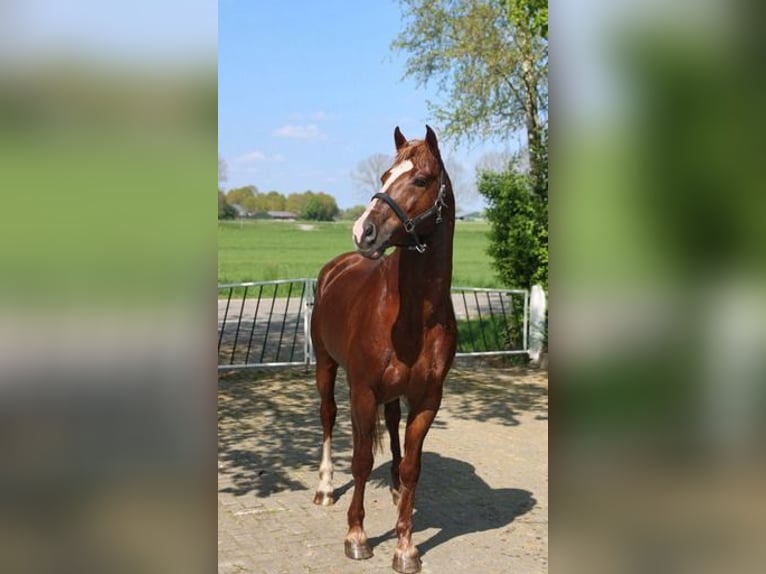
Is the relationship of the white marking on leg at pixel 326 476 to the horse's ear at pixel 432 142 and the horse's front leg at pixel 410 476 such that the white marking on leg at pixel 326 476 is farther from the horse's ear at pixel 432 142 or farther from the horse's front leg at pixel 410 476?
the horse's ear at pixel 432 142

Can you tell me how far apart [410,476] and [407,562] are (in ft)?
1.63

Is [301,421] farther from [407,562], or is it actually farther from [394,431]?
[407,562]

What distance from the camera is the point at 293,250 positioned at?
2806cm

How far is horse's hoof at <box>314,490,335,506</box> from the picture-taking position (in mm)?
5504

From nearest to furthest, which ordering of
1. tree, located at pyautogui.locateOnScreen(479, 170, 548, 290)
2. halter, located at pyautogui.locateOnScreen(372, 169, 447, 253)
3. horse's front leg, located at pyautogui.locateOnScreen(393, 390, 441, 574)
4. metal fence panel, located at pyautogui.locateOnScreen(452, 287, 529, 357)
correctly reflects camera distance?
1. halter, located at pyautogui.locateOnScreen(372, 169, 447, 253)
2. horse's front leg, located at pyautogui.locateOnScreen(393, 390, 441, 574)
3. tree, located at pyautogui.locateOnScreen(479, 170, 548, 290)
4. metal fence panel, located at pyautogui.locateOnScreen(452, 287, 529, 357)

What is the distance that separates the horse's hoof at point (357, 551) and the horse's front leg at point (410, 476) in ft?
0.63

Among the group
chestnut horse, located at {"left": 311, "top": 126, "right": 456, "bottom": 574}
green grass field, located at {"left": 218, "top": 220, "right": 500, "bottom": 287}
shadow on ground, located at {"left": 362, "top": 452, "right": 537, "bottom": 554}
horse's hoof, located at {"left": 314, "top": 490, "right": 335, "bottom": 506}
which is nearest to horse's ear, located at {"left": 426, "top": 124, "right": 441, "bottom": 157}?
chestnut horse, located at {"left": 311, "top": 126, "right": 456, "bottom": 574}

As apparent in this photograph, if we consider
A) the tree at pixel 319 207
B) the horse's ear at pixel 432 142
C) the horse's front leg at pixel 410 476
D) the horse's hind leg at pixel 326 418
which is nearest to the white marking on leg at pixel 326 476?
the horse's hind leg at pixel 326 418

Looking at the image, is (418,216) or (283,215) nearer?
(418,216)

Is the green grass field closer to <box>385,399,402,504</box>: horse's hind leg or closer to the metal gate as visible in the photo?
the metal gate

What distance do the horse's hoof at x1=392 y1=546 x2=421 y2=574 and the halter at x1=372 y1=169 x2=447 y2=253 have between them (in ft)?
6.07

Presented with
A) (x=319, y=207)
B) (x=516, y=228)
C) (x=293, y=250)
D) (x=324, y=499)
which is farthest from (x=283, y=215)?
(x=324, y=499)
